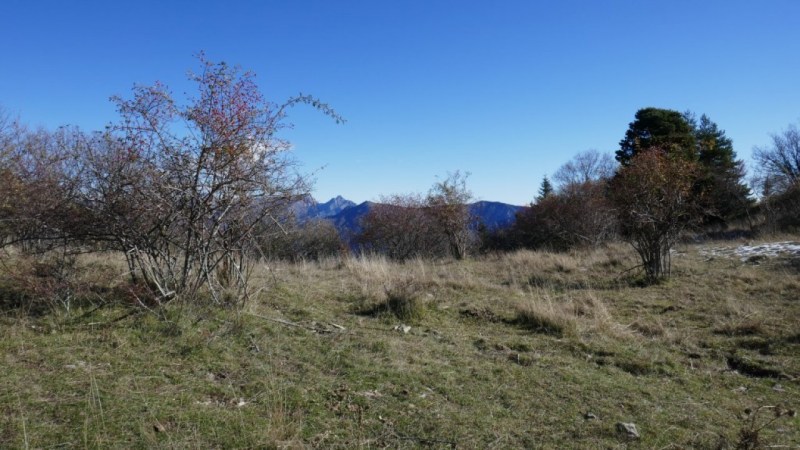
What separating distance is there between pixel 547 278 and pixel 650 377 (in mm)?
5629

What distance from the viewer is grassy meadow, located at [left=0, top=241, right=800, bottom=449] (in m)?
2.59

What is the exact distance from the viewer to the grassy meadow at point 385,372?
8.49 feet

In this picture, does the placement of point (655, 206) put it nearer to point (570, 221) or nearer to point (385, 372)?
point (385, 372)

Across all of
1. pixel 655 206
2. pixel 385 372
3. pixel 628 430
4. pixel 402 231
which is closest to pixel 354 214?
pixel 402 231

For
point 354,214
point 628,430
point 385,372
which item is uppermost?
point 354,214

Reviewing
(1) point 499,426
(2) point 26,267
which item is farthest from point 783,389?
(2) point 26,267

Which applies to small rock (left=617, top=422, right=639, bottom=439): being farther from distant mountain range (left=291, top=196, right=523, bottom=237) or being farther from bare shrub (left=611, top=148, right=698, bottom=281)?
bare shrub (left=611, top=148, right=698, bottom=281)

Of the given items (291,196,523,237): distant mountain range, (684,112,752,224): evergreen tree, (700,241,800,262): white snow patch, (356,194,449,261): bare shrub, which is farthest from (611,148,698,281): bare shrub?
(684,112,752,224): evergreen tree

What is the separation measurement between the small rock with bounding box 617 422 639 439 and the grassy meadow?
4 cm

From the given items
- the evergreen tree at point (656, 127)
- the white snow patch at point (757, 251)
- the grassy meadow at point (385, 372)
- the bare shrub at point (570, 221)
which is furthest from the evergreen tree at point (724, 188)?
the grassy meadow at point (385, 372)

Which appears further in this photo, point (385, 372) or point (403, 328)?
point (403, 328)

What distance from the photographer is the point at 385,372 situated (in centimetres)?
355

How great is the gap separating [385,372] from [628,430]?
1.69 m

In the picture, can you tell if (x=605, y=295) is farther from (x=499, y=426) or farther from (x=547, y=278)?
(x=499, y=426)
